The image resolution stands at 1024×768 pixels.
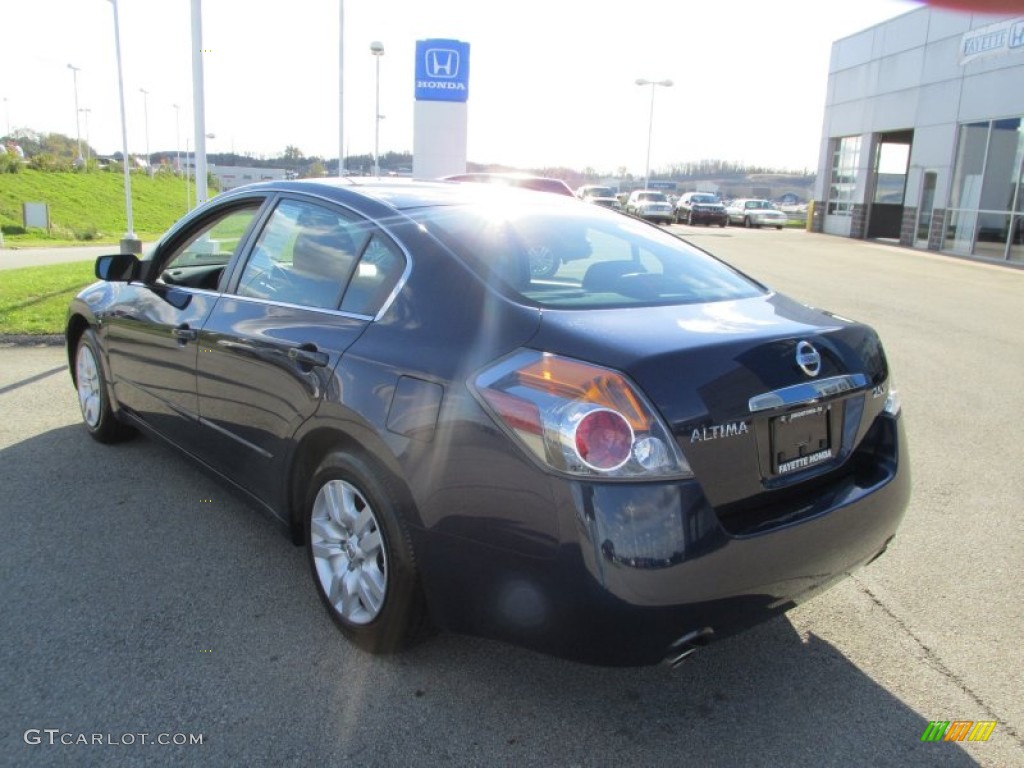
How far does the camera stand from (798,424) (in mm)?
2502

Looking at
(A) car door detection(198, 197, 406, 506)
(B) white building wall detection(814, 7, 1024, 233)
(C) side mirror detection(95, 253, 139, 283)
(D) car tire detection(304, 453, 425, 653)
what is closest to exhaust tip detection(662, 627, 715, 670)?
(D) car tire detection(304, 453, 425, 653)

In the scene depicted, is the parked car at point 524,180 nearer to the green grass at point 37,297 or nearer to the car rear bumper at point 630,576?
the green grass at point 37,297

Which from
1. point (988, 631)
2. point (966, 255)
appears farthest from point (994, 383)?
point (966, 255)

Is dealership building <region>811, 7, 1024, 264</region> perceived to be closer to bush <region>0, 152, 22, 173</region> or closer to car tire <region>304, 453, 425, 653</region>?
car tire <region>304, 453, 425, 653</region>

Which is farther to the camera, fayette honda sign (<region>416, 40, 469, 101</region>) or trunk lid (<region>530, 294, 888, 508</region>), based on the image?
fayette honda sign (<region>416, 40, 469, 101</region>)

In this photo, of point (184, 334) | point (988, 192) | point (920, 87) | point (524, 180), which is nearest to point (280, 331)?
point (184, 334)

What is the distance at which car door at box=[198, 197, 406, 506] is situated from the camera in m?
2.93

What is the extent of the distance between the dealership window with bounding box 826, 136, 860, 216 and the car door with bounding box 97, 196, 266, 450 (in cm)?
3160

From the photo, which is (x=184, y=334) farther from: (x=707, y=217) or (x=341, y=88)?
(x=707, y=217)

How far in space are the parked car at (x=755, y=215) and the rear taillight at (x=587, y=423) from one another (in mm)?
41903

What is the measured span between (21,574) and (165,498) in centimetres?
90

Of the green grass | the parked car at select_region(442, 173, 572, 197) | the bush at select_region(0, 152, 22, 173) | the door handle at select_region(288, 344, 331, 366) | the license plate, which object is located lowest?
the green grass

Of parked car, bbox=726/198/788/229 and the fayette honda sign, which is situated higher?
the fayette honda sign

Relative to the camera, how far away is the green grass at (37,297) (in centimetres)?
832
